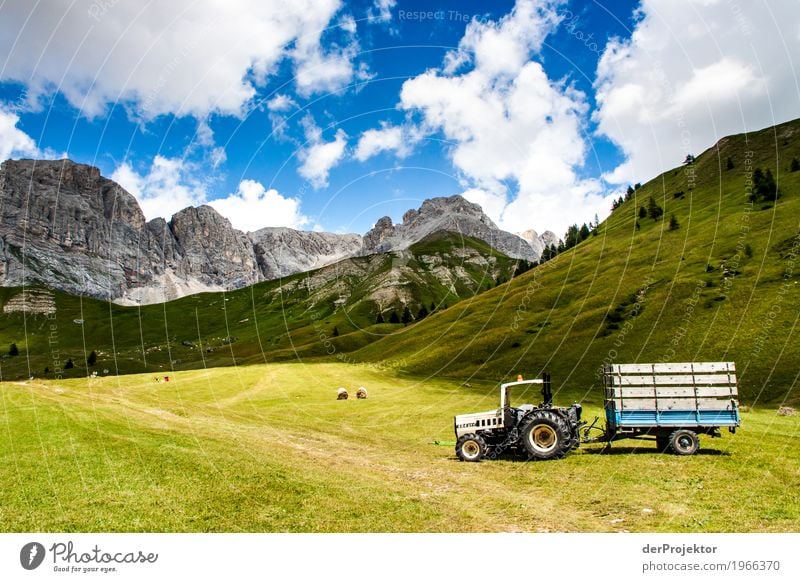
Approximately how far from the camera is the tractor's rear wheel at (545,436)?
2267 cm

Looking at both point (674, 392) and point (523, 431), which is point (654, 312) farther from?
point (523, 431)

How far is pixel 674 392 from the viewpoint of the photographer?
904 inches

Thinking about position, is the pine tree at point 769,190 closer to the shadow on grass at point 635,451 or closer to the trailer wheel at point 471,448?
the shadow on grass at point 635,451

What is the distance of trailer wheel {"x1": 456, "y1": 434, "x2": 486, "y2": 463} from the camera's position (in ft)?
79.2

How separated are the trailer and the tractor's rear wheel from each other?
5.67 ft

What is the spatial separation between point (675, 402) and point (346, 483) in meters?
16.2

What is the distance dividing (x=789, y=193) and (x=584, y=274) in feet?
185

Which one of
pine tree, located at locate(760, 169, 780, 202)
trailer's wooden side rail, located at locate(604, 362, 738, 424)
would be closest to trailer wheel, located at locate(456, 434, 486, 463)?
trailer's wooden side rail, located at locate(604, 362, 738, 424)

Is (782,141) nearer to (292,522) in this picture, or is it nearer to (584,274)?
(584,274)

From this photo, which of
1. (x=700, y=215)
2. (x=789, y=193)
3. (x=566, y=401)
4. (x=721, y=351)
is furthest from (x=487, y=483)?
(x=700, y=215)

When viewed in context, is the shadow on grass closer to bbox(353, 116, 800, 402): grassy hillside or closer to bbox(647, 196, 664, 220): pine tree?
bbox(353, 116, 800, 402): grassy hillside

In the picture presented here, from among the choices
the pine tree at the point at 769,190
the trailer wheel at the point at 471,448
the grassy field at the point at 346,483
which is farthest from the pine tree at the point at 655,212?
the trailer wheel at the point at 471,448

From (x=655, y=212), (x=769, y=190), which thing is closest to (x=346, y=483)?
(x=769, y=190)

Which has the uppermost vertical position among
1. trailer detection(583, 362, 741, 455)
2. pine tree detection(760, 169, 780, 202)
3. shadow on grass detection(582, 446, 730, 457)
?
pine tree detection(760, 169, 780, 202)
